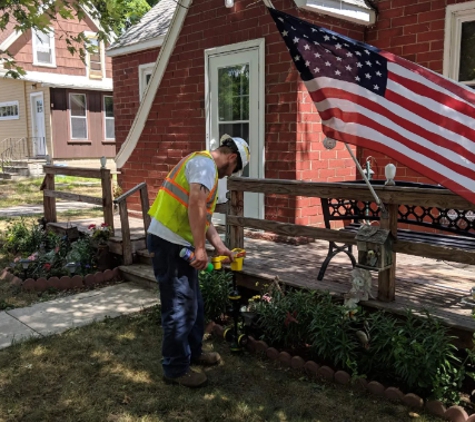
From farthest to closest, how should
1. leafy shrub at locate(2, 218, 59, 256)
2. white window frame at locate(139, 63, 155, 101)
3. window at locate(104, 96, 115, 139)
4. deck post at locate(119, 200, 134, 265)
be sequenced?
window at locate(104, 96, 115, 139)
white window frame at locate(139, 63, 155, 101)
leafy shrub at locate(2, 218, 59, 256)
deck post at locate(119, 200, 134, 265)

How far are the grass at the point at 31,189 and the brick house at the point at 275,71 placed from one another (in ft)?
22.6

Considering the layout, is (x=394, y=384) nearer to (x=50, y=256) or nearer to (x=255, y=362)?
(x=255, y=362)

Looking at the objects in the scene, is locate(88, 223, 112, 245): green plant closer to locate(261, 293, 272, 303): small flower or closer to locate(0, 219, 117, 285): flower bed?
locate(0, 219, 117, 285): flower bed

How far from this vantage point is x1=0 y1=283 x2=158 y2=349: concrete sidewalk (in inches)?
190

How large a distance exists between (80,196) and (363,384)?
520 centimetres

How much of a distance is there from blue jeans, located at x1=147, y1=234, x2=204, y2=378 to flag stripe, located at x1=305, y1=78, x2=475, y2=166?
1.49m

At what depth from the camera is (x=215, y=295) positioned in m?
4.79

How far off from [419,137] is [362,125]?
14.3 inches

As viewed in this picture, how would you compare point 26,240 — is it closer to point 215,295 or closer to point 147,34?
point 215,295

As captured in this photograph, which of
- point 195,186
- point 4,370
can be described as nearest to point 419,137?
point 195,186

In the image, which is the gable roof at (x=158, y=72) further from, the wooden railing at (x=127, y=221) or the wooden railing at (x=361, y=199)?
the wooden railing at (x=361, y=199)

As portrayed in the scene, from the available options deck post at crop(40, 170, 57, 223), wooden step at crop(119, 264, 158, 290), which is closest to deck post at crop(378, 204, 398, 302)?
wooden step at crop(119, 264, 158, 290)

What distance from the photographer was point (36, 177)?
1886cm

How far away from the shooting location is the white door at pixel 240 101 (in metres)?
6.79
